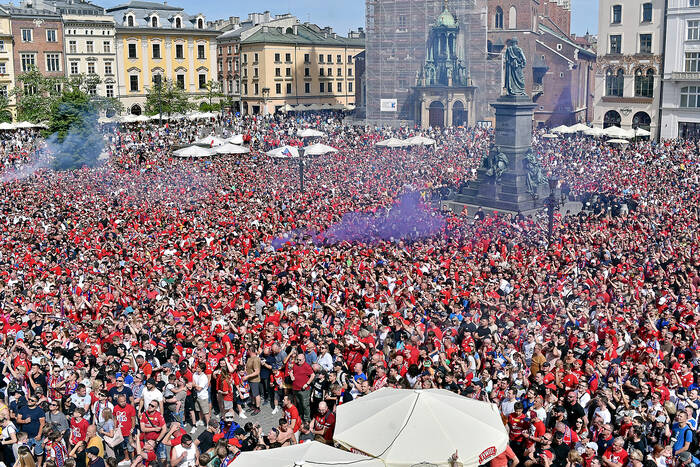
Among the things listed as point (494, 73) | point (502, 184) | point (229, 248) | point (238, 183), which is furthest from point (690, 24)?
point (229, 248)

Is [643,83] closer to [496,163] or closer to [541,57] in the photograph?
[541,57]

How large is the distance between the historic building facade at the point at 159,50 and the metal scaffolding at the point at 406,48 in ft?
59.0

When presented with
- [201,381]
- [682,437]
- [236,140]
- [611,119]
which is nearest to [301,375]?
[201,381]

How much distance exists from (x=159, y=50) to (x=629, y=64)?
43.0 m

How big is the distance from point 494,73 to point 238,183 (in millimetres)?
33106

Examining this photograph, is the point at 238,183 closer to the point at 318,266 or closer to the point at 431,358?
the point at 318,266

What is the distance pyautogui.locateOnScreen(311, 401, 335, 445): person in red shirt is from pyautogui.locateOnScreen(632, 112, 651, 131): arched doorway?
48.9 metres

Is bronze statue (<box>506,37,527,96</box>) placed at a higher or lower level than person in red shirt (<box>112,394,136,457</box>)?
higher

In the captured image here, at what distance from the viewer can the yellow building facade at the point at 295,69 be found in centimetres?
7956

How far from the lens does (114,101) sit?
56406 mm

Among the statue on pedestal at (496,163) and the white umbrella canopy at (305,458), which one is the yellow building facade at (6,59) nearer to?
the statue on pedestal at (496,163)

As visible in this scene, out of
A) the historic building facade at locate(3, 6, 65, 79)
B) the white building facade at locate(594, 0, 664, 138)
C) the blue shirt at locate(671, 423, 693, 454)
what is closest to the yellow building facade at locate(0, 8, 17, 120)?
the historic building facade at locate(3, 6, 65, 79)

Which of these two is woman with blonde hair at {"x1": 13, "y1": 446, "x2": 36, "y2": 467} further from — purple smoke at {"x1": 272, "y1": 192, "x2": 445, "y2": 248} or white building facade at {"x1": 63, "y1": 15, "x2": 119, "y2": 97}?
white building facade at {"x1": 63, "y1": 15, "x2": 119, "y2": 97}

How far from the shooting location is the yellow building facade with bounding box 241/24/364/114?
261 ft
